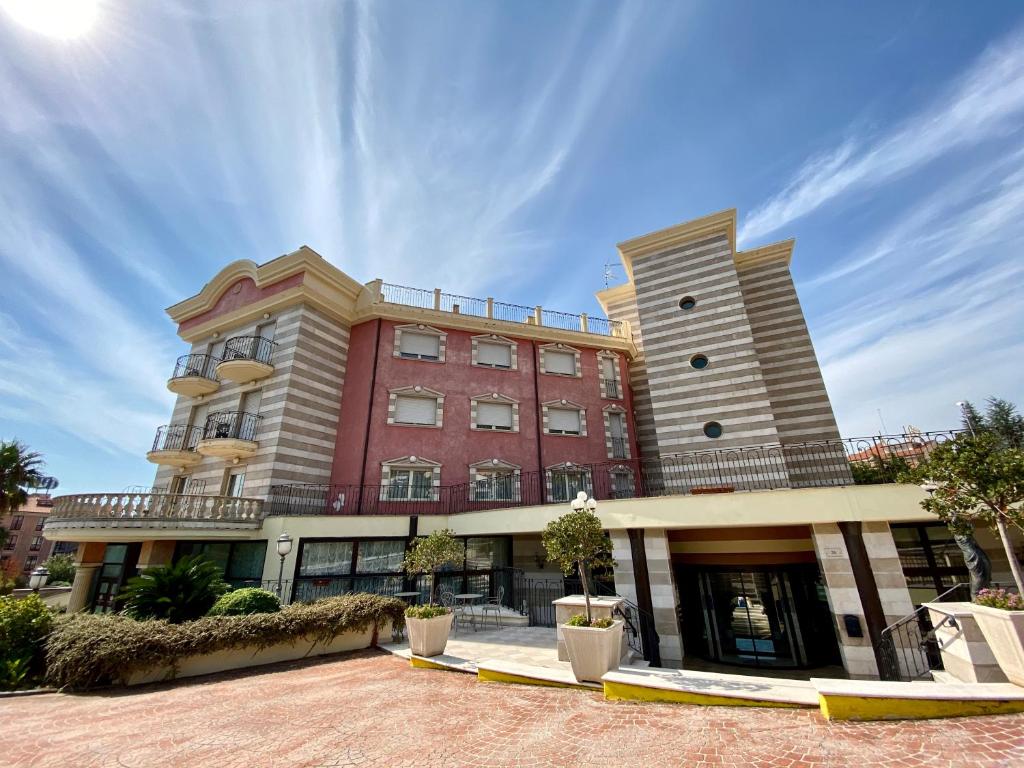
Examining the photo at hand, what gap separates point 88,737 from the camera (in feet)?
19.0

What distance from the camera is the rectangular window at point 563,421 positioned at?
20300 mm

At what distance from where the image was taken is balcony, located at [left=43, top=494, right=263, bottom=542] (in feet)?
40.0

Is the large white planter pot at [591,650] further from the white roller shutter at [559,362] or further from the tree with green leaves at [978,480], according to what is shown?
the white roller shutter at [559,362]

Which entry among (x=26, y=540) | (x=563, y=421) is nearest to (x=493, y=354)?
(x=563, y=421)

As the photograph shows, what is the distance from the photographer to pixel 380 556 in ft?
47.3

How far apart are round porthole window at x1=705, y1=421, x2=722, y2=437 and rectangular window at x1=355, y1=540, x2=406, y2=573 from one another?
36.5 ft

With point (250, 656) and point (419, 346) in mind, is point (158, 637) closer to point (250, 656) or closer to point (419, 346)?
point (250, 656)

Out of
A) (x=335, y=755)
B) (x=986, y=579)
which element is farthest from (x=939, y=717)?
(x=335, y=755)

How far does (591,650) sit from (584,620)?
0.59 metres

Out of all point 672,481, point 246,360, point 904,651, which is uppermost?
point 246,360

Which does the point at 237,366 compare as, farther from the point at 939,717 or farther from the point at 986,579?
A: the point at 986,579

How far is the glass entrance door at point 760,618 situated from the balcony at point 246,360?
17093 mm

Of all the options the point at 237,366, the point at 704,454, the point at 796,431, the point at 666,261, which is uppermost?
the point at 666,261

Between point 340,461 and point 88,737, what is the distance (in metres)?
11.7
